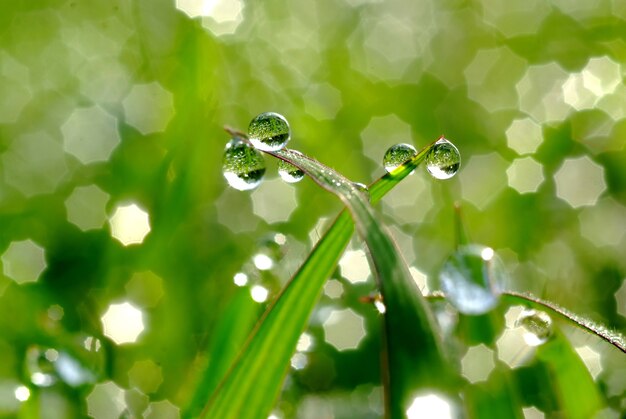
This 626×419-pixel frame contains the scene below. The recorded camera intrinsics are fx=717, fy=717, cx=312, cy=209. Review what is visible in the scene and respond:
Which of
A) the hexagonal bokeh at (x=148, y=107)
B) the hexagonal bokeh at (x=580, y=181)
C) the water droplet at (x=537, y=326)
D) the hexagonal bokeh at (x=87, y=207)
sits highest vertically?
the hexagonal bokeh at (x=148, y=107)

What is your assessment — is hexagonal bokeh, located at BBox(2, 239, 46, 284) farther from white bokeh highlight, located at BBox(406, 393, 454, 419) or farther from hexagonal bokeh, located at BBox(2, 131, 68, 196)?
white bokeh highlight, located at BBox(406, 393, 454, 419)

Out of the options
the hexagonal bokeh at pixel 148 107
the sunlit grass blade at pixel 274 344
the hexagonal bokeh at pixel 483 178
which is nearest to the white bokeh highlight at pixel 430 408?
the sunlit grass blade at pixel 274 344

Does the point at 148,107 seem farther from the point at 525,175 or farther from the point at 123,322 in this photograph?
the point at 525,175

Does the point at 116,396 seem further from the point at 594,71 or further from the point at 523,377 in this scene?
the point at 594,71

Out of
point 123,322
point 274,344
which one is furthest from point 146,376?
point 274,344


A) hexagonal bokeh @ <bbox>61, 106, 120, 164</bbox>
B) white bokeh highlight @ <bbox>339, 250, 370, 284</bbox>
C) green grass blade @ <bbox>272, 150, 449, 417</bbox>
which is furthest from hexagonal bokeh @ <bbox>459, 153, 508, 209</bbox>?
green grass blade @ <bbox>272, 150, 449, 417</bbox>

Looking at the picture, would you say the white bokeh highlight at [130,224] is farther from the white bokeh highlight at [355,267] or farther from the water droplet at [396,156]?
the water droplet at [396,156]

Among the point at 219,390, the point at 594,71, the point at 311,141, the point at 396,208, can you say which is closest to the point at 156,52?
the point at 311,141
